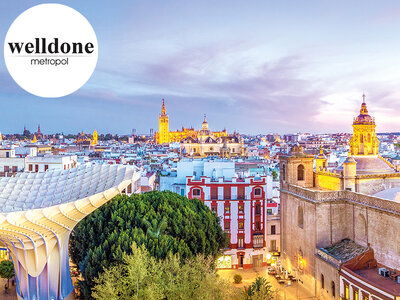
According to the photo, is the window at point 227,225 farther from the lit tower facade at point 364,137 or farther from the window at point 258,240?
→ the lit tower facade at point 364,137

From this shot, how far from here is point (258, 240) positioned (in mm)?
35469

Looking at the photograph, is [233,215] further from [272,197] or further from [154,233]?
[154,233]

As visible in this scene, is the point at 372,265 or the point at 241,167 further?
the point at 241,167

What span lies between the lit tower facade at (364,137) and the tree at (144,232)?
1609 centimetres

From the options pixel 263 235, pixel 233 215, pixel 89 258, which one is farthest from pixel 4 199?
pixel 263 235

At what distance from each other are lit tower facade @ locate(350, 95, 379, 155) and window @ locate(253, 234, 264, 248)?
1169cm

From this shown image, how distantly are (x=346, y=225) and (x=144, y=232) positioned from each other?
15764 mm

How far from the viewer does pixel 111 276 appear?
1833cm

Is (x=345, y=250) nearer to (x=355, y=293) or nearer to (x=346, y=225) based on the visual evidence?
(x=346, y=225)

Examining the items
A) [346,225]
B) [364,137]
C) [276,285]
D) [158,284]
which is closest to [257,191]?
[276,285]

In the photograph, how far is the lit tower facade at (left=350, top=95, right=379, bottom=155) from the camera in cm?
3459

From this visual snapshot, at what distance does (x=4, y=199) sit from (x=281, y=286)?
2265 centimetres

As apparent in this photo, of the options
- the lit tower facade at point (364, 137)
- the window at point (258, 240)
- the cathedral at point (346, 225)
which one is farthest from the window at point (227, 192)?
the lit tower facade at point (364, 137)

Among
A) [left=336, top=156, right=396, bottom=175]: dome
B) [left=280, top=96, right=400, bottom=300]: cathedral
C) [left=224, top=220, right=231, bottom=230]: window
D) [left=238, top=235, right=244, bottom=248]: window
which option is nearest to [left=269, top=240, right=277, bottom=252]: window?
A: [left=280, top=96, right=400, bottom=300]: cathedral
